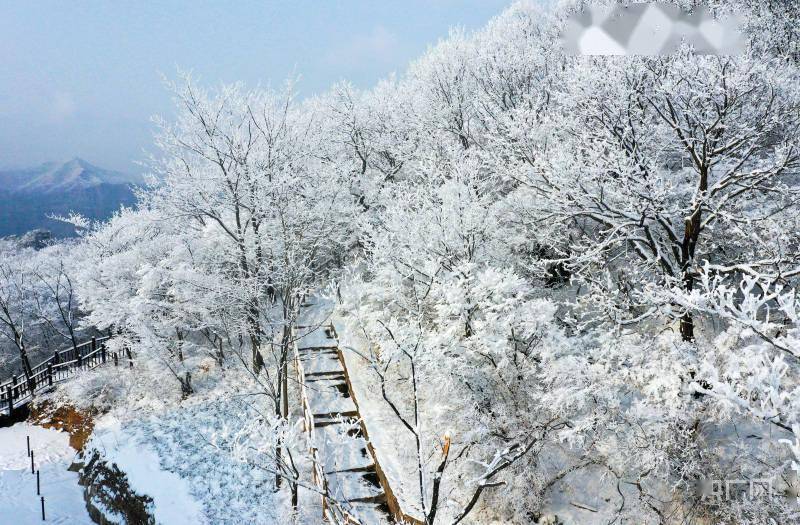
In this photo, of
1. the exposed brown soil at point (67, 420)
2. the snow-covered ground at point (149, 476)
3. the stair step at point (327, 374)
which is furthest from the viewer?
the exposed brown soil at point (67, 420)

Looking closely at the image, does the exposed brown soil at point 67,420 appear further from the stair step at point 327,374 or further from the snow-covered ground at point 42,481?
the stair step at point 327,374

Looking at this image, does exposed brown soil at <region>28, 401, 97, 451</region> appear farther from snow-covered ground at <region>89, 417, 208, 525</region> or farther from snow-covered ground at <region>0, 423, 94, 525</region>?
snow-covered ground at <region>89, 417, 208, 525</region>

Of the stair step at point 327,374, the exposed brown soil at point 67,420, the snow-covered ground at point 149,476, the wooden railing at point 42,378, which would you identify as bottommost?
the snow-covered ground at point 149,476

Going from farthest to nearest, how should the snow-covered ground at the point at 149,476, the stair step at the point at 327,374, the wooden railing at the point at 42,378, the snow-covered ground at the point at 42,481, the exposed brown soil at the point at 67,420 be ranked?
the wooden railing at the point at 42,378 < the exposed brown soil at the point at 67,420 < the stair step at the point at 327,374 < the snow-covered ground at the point at 42,481 < the snow-covered ground at the point at 149,476

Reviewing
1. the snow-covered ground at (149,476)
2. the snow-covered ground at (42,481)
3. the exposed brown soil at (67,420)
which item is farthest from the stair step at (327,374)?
the exposed brown soil at (67,420)

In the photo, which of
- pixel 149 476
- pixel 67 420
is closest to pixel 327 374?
pixel 149 476

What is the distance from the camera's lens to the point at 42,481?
16000mm

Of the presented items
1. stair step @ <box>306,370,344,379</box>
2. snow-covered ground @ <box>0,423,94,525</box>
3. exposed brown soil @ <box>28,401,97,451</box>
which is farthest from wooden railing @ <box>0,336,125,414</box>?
stair step @ <box>306,370,344,379</box>

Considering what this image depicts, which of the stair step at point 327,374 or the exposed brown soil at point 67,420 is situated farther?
the exposed brown soil at point 67,420

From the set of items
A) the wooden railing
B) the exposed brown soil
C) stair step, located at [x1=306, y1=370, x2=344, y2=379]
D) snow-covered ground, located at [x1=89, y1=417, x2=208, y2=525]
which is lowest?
snow-covered ground, located at [x1=89, y1=417, x2=208, y2=525]

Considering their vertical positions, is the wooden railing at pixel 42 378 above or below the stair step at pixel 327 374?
above

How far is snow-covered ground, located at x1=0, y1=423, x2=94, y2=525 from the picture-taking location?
14383 millimetres

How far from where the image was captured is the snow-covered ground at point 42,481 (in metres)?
14.4

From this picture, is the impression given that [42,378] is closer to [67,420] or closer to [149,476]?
[67,420]
